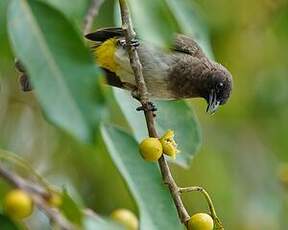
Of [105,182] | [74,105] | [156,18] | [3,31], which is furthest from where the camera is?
[105,182]

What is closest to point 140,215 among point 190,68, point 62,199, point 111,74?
point 62,199

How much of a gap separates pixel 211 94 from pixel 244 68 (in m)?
1.29

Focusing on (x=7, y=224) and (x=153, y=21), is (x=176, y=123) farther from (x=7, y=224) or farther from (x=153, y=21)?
(x=153, y=21)

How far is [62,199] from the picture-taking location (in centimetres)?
218

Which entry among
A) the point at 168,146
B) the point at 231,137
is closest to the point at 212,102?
the point at 168,146

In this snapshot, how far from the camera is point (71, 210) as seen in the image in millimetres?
2117

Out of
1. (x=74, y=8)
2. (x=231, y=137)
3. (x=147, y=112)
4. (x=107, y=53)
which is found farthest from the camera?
(x=231, y=137)

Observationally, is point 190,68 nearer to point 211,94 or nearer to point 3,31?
point 211,94

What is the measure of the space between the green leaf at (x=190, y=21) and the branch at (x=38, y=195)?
3.22ft

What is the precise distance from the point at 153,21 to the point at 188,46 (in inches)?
61.2

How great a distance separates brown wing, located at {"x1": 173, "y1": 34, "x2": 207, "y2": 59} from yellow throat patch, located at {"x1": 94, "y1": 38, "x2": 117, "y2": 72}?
26 cm

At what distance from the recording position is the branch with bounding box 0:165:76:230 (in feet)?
6.88

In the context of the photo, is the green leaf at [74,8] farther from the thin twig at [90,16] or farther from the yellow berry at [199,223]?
the yellow berry at [199,223]

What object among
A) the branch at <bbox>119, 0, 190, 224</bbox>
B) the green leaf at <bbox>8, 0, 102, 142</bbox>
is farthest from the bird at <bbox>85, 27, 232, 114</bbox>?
the green leaf at <bbox>8, 0, 102, 142</bbox>
